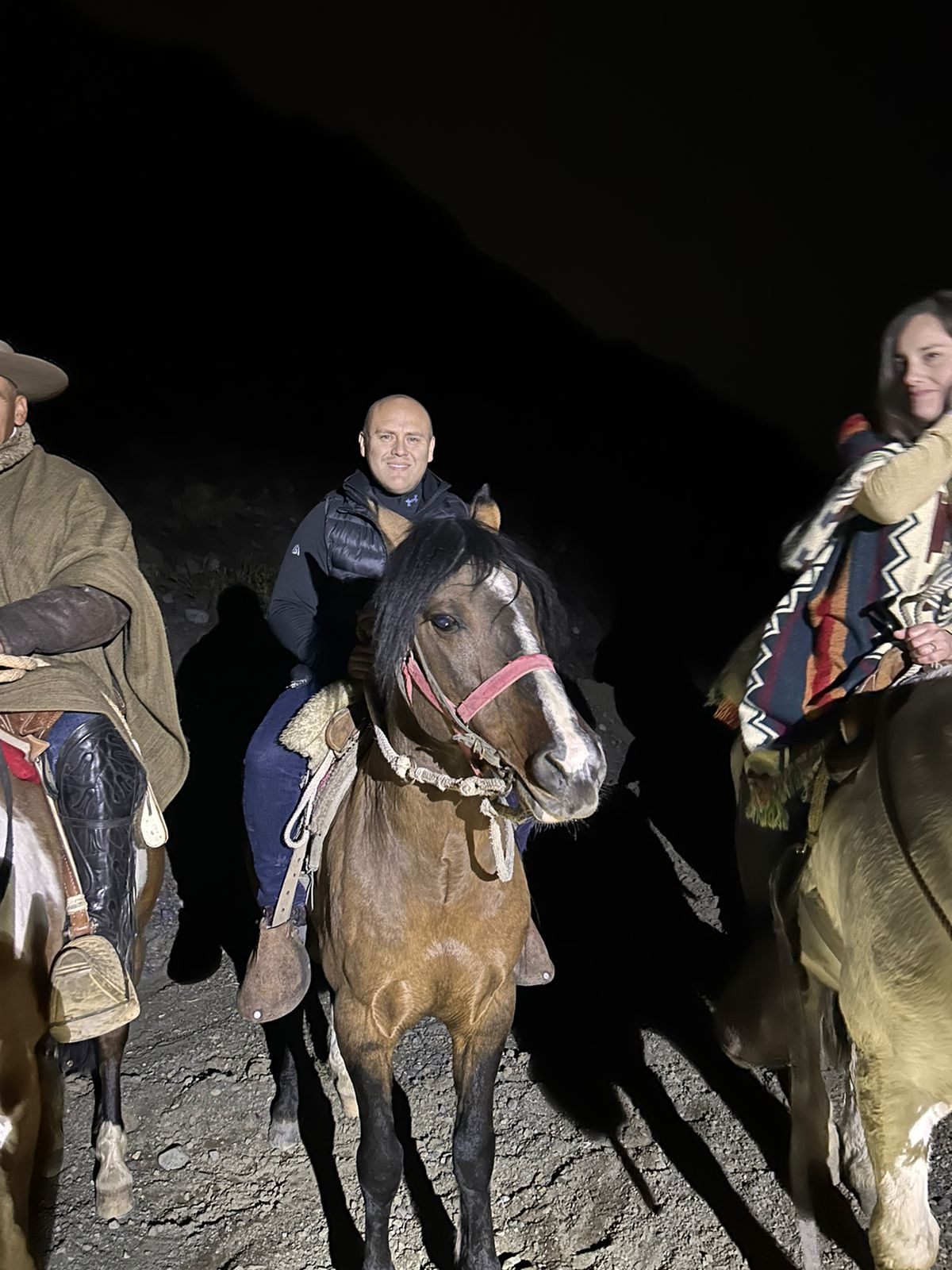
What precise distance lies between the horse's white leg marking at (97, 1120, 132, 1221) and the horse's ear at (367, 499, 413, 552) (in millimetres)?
2145

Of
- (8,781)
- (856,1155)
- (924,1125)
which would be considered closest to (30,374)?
(8,781)

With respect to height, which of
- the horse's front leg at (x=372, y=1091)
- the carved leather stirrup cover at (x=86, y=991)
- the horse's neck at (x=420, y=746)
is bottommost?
the carved leather stirrup cover at (x=86, y=991)

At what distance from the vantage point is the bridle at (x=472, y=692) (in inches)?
60.7

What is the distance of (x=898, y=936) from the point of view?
5.04 feet

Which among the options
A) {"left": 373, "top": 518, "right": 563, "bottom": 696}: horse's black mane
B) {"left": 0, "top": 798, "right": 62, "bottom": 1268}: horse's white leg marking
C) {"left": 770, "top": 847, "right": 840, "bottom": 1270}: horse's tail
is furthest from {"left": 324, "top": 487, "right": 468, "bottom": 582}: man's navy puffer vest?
{"left": 770, "top": 847, "right": 840, "bottom": 1270}: horse's tail

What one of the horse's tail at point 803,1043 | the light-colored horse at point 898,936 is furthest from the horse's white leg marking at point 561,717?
the horse's tail at point 803,1043

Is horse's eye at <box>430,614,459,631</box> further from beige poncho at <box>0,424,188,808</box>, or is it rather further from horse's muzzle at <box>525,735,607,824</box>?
beige poncho at <box>0,424,188,808</box>

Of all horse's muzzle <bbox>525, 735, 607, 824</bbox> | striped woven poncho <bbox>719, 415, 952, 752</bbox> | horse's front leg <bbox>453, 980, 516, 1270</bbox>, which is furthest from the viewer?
horse's front leg <bbox>453, 980, 516, 1270</bbox>

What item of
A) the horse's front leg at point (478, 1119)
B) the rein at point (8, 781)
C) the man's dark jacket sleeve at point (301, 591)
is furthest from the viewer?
the man's dark jacket sleeve at point (301, 591)

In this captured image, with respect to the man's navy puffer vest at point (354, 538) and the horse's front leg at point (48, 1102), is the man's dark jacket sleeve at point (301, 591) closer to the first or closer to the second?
the man's navy puffer vest at point (354, 538)

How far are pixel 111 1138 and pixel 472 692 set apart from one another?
6.95ft

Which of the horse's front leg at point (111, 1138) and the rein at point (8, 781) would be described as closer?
the rein at point (8, 781)

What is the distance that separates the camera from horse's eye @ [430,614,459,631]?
1.63 m

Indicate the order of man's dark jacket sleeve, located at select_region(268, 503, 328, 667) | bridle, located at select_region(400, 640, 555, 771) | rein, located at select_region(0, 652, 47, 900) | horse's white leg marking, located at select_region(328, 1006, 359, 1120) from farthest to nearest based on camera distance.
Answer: horse's white leg marking, located at select_region(328, 1006, 359, 1120) < man's dark jacket sleeve, located at select_region(268, 503, 328, 667) < rein, located at select_region(0, 652, 47, 900) < bridle, located at select_region(400, 640, 555, 771)
